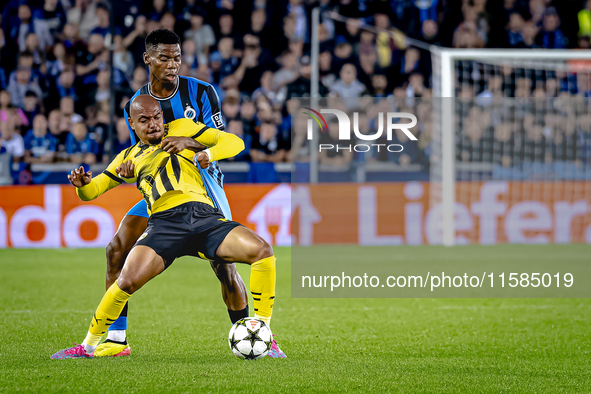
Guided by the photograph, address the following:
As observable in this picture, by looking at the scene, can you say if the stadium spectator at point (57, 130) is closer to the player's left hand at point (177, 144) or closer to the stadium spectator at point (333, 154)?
the stadium spectator at point (333, 154)

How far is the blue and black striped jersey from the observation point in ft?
14.5

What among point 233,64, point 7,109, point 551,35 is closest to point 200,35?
point 233,64

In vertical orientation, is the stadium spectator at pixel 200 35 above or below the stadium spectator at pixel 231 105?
above

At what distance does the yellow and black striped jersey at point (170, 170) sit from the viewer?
4.23m

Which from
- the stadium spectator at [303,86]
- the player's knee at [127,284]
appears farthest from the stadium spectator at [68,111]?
the player's knee at [127,284]

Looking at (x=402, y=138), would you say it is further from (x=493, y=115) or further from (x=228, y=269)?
(x=228, y=269)

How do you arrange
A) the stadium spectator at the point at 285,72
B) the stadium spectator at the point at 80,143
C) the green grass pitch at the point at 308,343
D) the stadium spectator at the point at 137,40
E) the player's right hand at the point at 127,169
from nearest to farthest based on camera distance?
the green grass pitch at the point at 308,343 → the player's right hand at the point at 127,169 → the stadium spectator at the point at 80,143 → the stadium spectator at the point at 137,40 → the stadium spectator at the point at 285,72

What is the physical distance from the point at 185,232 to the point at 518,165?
8670 mm

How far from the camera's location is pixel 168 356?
4469 mm

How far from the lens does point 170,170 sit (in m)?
4.26

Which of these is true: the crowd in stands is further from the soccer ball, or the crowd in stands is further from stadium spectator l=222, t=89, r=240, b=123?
the soccer ball

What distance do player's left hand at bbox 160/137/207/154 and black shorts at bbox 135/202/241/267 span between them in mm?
314

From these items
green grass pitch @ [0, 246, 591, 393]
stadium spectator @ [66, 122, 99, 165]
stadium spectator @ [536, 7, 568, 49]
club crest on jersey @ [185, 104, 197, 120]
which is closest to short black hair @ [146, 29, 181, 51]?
club crest on jersey @ [185, 104, 197, 120]

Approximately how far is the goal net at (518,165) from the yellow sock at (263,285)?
7.46m
